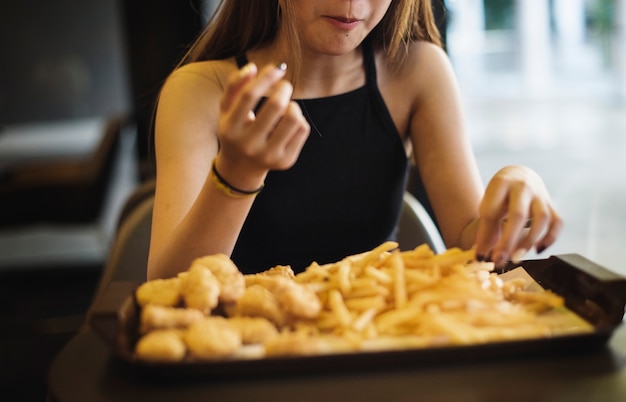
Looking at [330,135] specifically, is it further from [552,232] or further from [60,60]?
[60,60]

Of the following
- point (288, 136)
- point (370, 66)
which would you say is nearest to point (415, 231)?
point (370, 66)

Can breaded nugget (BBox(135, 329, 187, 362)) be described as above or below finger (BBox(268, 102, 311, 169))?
below

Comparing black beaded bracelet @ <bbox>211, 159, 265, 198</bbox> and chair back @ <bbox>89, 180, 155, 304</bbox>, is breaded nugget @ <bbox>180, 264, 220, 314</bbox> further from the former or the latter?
chair back @ <bbox>89, 180, 155, 304</bbox>

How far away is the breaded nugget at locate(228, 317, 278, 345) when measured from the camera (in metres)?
0.79

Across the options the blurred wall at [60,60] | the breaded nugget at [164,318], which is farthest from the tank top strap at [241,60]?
the blurred wall at [60,60]

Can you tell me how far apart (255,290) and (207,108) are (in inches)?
26.7

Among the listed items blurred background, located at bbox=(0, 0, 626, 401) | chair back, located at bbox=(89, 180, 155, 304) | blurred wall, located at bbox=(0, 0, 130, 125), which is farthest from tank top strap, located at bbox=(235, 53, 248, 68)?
blurred wall, located at bbox=(0, 0, 130, 125)

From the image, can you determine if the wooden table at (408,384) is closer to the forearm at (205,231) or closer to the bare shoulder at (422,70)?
the forearm at (205,231)

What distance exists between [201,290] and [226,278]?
5 centimetres

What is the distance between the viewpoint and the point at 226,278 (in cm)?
90

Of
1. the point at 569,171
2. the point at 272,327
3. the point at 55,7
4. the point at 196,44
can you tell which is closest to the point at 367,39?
the point at 196,44

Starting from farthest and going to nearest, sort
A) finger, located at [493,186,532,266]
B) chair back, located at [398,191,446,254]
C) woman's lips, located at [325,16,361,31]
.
A: chair back, located at [398,191,446,254]
woman's lips, located at [325,16,361,31]
finger, located at [493,186,532,266]

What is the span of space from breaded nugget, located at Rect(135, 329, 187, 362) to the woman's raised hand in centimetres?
24

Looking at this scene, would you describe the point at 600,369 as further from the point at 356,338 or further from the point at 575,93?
the point at 575,93
